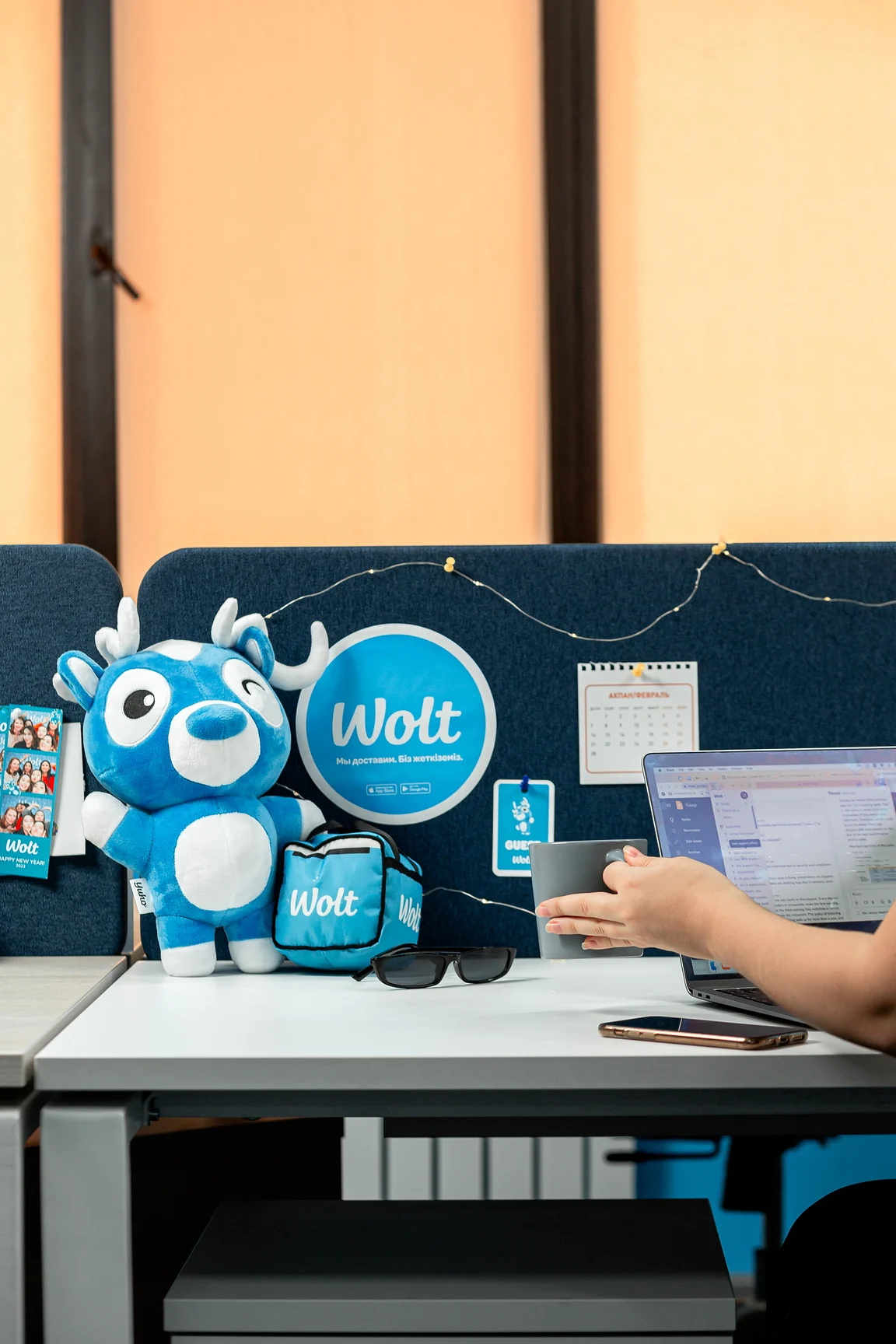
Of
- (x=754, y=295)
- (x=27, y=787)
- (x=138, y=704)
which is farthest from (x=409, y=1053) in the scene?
(x=754, y=295)

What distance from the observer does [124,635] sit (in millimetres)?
1087

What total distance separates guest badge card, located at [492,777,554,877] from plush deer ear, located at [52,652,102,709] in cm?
43

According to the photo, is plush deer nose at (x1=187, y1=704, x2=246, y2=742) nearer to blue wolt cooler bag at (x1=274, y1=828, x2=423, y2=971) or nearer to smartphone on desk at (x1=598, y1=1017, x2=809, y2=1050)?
blue wolt cooler bag at (x1=274, y1=828, x2=423, y2=971)

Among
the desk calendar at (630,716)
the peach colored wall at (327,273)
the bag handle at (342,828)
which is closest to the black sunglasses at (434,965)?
the bag handle at (342,828)

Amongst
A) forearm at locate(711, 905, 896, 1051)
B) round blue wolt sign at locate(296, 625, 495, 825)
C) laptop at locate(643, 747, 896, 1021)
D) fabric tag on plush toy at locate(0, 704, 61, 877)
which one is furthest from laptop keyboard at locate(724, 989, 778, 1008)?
fabric tag on plush toy at locate(0, 704, 61, 877)

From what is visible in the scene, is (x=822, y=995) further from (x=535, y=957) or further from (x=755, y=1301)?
(x=755, y=1301)

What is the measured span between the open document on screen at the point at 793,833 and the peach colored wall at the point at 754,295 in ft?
4.03

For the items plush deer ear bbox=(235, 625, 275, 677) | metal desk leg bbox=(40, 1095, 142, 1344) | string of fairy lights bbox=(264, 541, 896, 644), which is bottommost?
metal desk leg bbox=(40, 1095, 142, 1344)

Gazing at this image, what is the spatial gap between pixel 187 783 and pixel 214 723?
7 centimetres

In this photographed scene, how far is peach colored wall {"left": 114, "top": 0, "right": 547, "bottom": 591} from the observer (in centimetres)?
209

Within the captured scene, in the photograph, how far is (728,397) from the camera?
214 centimetres

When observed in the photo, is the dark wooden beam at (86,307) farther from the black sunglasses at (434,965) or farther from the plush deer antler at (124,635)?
the black sunglasses at (434,965)

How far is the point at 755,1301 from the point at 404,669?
83cm

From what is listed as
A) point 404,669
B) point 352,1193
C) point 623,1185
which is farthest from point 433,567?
point 623,1185
